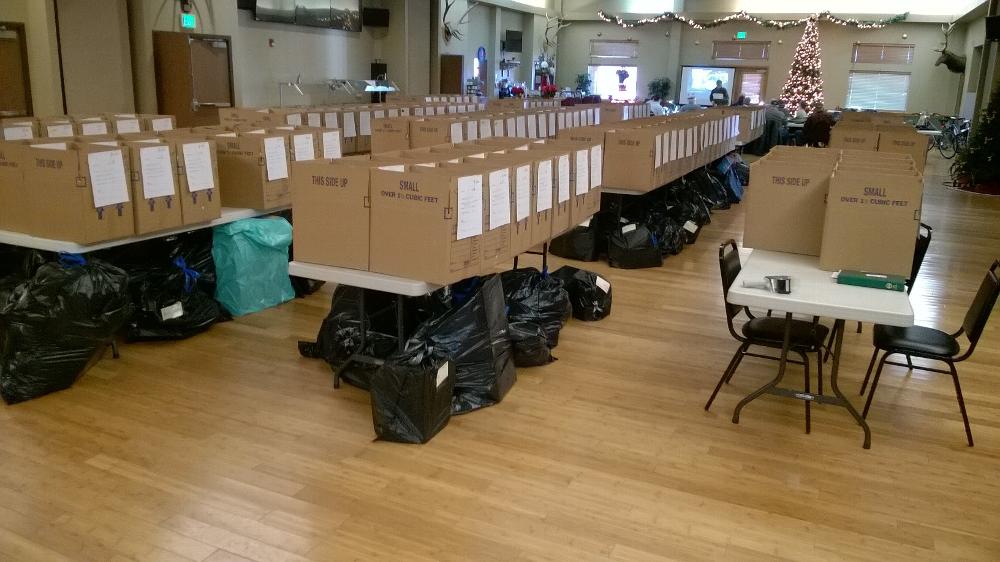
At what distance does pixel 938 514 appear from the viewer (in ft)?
8.68

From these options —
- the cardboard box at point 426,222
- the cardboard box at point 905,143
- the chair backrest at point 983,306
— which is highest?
the cardboard box at point 905,143

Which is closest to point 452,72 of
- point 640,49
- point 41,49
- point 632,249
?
point 41,49

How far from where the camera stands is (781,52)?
19.4 m

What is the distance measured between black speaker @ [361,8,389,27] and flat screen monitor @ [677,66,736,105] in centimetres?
984

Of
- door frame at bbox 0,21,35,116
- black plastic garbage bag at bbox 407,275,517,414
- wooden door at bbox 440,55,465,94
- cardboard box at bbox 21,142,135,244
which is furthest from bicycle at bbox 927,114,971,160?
cardboard box at bbox 21,142,135,244

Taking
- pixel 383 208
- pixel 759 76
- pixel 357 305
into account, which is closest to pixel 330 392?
pixel 357 305

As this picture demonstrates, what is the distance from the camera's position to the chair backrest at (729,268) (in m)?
3.26

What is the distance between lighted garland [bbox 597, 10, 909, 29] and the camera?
60.2ft

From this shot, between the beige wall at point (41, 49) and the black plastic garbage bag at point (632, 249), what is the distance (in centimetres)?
558

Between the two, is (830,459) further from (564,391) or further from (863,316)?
(564,391)

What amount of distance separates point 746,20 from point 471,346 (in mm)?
18652

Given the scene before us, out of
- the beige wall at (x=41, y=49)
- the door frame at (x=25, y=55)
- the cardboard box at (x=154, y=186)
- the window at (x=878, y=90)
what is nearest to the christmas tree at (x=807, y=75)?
the window at (x=878, y=90)

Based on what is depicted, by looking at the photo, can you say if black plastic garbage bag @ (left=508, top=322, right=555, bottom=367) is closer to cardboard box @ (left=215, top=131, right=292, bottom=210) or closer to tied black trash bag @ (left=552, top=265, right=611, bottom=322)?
tied black trash bag @ (left=552, top=265, right=611, bottom=322)

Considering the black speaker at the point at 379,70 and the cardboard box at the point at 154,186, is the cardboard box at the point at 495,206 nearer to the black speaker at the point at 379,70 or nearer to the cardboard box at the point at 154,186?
the cardboard box at the point at 154,186
